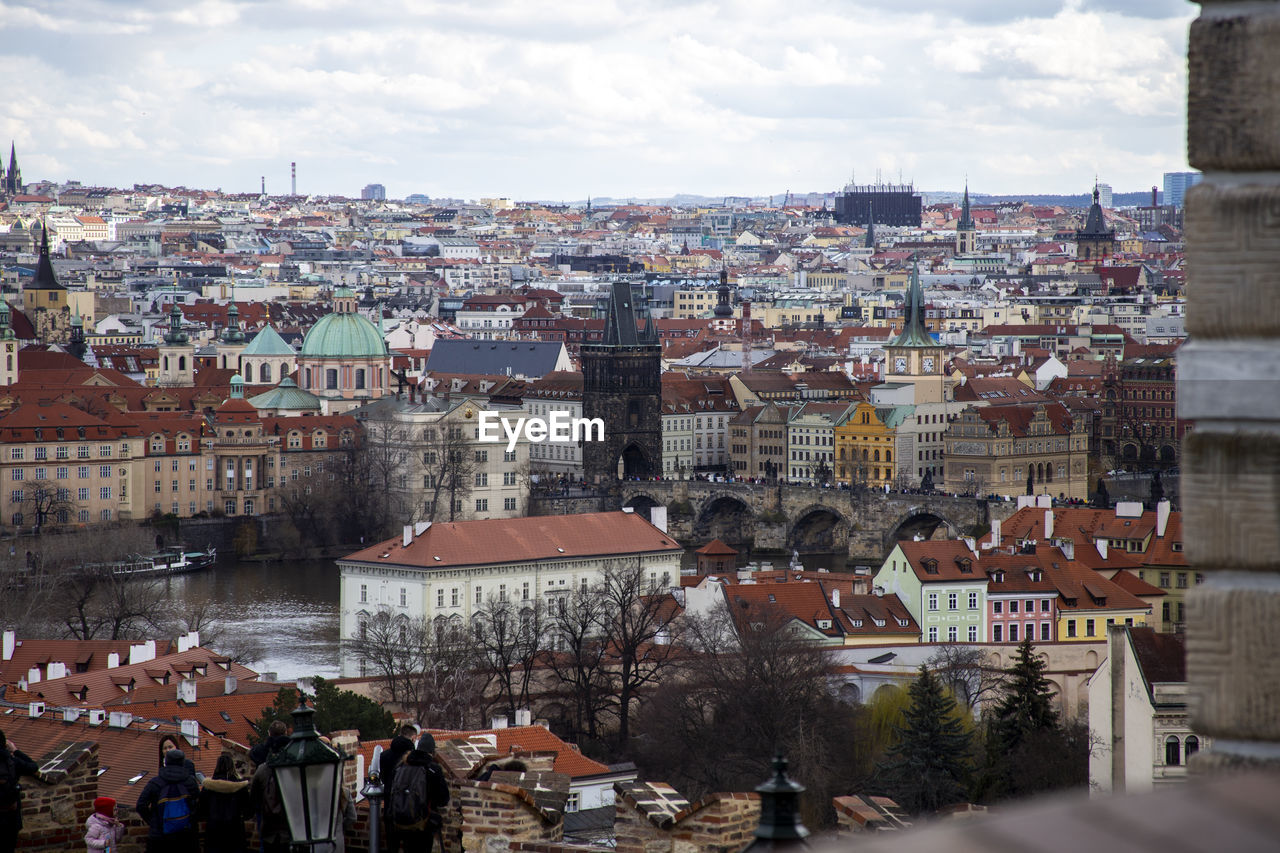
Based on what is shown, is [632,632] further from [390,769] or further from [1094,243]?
[1094,243]

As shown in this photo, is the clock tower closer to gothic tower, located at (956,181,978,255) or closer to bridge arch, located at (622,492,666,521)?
bridge arch, located at (622,492,666,521)

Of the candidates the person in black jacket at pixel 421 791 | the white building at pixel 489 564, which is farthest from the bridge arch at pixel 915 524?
the person in black jacket at pixel 421 791

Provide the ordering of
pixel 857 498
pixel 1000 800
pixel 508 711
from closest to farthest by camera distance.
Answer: pixel 1000 800 → pixel 508 711 → pixel 857 498

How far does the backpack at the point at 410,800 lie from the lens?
294 inches

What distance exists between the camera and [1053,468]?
63844 millimetres

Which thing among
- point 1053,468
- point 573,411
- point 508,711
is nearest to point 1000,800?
point 508,711

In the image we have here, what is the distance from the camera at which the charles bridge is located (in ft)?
188

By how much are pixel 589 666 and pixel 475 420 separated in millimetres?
30808

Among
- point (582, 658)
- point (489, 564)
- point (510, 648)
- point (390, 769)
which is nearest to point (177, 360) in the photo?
point (489, 564)

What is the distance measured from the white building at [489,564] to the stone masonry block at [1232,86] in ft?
116

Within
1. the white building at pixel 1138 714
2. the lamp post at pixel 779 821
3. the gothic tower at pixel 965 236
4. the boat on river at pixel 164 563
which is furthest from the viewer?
the gothic tower at pixel 965 236

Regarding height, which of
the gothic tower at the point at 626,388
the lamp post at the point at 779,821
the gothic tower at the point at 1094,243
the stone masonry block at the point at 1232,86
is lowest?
the gothic tower at the point at 626,388

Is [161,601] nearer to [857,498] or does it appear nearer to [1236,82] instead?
[857,498]

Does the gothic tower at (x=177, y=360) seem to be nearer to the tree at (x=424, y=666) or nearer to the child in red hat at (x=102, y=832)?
the tree at (x=424, y=666)
